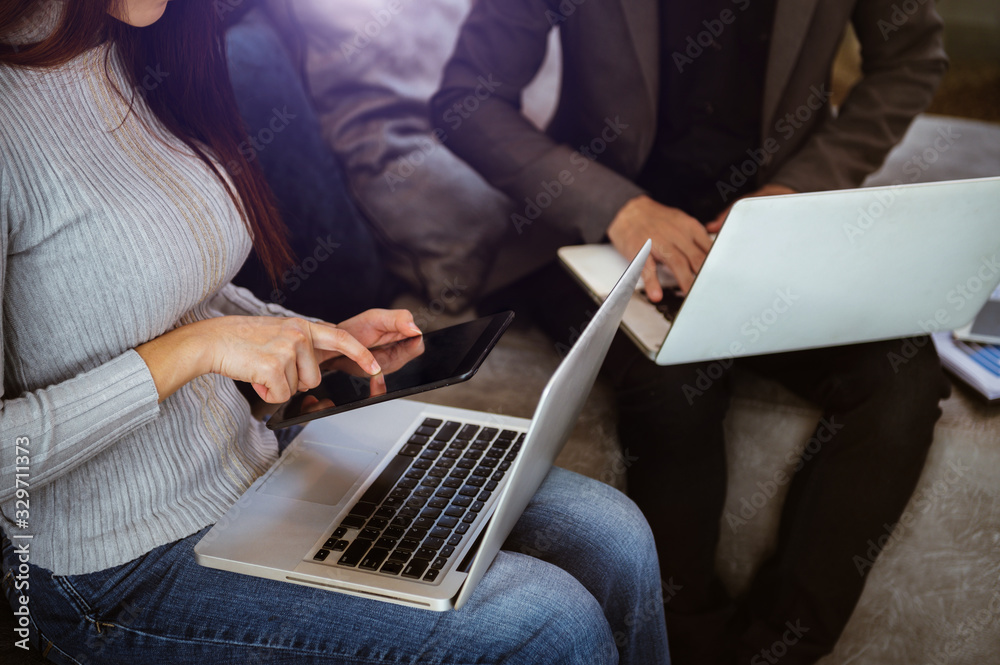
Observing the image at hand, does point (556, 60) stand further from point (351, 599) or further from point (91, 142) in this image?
point (351, 599)

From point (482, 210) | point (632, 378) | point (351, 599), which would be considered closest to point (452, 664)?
point (351, 599)

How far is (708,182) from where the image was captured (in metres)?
1.42

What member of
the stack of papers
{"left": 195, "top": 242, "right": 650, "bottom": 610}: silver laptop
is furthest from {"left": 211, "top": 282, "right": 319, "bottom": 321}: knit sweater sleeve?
the stack of papers

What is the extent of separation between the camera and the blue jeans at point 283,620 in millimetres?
639

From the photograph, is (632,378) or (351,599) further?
(632,378)

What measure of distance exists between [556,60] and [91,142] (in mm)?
936

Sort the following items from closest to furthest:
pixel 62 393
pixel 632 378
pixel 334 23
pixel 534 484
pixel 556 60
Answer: pixel 62 393 → pixel 534 484 → pixel 632 378 → pixel 334 23 → pixel 556 60

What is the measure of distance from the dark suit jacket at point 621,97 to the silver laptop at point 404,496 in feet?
1.79

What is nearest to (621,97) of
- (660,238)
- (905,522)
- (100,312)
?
(660,238)

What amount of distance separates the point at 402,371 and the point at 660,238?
555 mm

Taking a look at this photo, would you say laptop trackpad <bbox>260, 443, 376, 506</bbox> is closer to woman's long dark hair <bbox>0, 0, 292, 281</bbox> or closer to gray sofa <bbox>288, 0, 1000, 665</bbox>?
woman's long dark hair <bbox>0, 0, 292, 281</bbox>

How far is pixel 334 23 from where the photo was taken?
4.05 ft

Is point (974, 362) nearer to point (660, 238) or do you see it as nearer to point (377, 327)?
point (660, 238)

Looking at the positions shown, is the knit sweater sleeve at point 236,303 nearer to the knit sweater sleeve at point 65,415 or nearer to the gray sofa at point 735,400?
the knit sweater sleeve at point 65,415
